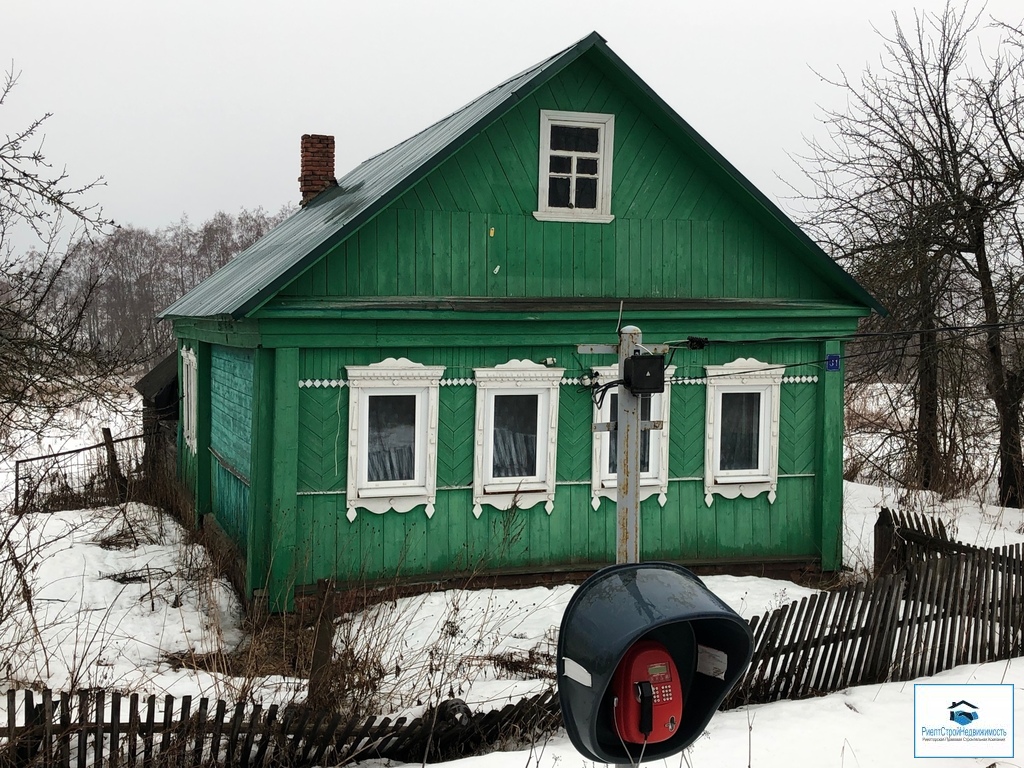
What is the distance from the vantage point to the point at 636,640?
349 centimetres

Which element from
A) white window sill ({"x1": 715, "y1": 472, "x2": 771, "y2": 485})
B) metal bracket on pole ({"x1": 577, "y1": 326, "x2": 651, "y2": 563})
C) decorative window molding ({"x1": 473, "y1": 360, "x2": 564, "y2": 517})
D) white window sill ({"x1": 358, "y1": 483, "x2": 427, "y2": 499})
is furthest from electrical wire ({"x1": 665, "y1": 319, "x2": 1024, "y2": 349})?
white window sill ({"x1": 358, "y1": 483, "x2": 427, "y2": 499})

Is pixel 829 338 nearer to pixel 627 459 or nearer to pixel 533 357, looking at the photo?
pixel 533 357

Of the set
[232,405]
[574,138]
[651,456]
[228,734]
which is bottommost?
[228,734]

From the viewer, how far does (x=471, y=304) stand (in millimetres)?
9531

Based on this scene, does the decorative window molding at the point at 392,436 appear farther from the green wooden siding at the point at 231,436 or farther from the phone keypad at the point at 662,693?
the phone keypad at the point at 662,693

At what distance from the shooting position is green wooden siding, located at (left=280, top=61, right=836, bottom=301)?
31.0ft

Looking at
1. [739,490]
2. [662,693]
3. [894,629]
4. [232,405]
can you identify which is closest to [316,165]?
[232,405]

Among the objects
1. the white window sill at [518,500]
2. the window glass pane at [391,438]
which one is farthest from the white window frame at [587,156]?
the white window sill at [518,500]

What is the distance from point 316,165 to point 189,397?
4.93 metres

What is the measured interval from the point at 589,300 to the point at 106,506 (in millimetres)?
9086

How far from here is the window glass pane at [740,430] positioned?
10680mm

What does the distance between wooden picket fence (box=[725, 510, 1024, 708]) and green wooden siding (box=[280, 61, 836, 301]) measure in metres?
4.16

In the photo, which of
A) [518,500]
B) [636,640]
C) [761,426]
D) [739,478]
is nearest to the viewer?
[636,640]

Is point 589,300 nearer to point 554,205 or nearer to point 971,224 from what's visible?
point 554,205
